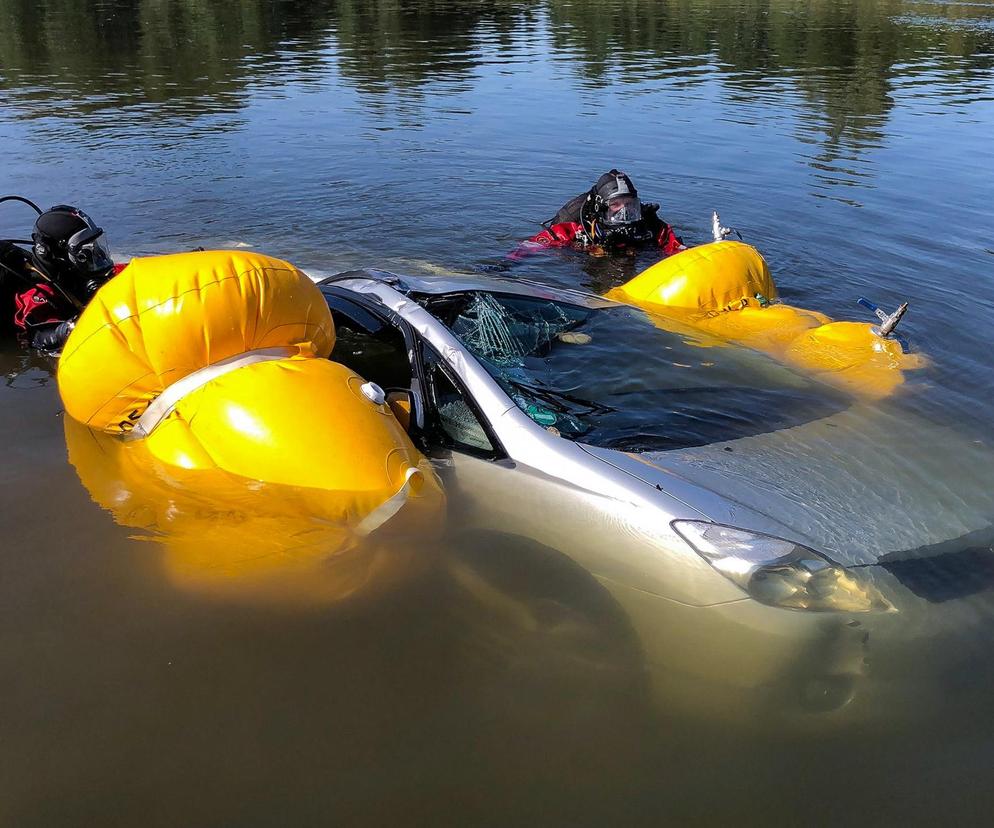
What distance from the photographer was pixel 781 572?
111 inches

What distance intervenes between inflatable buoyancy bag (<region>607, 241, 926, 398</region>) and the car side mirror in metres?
2.05

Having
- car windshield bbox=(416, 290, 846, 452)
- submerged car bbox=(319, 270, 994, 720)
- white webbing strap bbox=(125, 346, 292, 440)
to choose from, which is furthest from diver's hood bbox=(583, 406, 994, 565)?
white webbing strap bbox=(125, 346, 292, 440)

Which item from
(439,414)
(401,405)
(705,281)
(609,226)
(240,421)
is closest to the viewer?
(240,421)

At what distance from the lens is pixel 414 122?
612 inches

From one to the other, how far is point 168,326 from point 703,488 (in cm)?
236

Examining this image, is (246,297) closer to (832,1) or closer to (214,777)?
(214,777)

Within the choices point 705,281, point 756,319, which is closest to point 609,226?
point 705,281

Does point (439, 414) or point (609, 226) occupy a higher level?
point (609, 226)

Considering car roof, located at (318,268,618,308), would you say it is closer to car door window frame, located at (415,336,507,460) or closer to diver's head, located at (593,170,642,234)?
car door window frame, located at (415,336,507,460)

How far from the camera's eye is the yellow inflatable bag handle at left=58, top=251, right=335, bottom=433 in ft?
12.1

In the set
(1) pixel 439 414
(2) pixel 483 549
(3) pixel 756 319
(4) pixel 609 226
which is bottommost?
(2) pixel 483 549

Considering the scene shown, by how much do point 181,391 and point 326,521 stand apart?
0.96m

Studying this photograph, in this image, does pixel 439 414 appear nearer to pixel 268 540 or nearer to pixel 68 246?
pixel 268 540

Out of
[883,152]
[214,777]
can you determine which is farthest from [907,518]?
→ [883,152]
